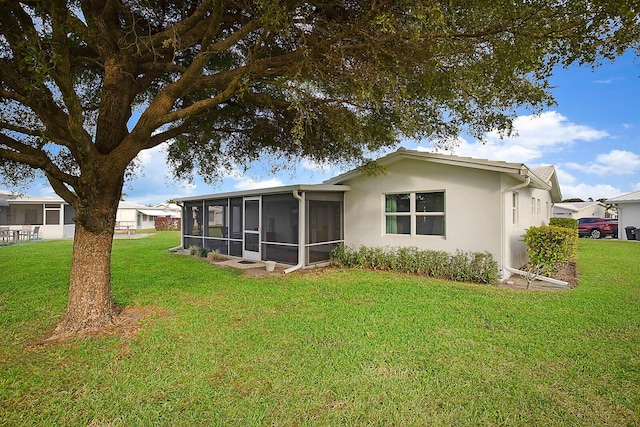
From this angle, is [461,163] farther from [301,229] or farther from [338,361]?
[338,361]

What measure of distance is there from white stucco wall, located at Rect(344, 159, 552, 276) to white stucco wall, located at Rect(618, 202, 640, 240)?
52.3 feet

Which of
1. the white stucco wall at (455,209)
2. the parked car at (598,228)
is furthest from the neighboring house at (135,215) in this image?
the parked car at (598,228)

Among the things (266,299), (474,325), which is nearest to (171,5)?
(266,299)

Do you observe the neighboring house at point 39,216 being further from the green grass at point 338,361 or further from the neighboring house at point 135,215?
the green grass at point 338,361

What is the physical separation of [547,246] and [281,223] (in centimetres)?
763

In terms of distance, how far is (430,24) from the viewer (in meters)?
3.68

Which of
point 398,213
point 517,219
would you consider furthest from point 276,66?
point 517,219

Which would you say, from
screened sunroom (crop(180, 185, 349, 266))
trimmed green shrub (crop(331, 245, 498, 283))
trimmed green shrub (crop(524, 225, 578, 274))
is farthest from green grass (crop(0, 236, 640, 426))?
screened sunroom (crop(180, 185, 349, 266))

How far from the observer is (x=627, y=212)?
21094mm

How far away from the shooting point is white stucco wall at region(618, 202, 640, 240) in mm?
20625

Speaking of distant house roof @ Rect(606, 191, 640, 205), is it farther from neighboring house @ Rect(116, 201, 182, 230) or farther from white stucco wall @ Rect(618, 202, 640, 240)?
neighboring house @ Rect(116, 201, 182, 230)

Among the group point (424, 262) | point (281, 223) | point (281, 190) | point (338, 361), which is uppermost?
point (281, 190)

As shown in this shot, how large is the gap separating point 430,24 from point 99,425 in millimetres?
5112

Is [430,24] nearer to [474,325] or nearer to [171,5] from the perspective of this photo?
[474,325]
